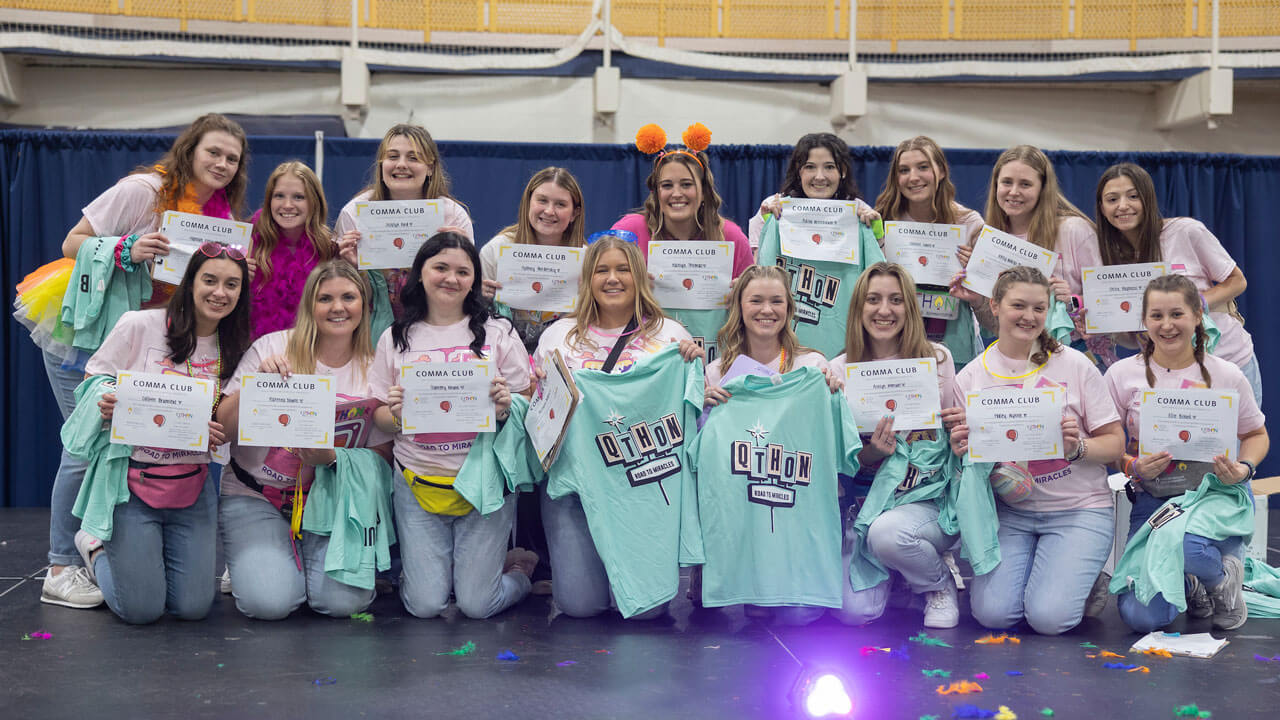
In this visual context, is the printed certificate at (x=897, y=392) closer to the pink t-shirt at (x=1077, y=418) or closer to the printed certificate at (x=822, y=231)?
the pink t-shirt at (x=1077, y=418)

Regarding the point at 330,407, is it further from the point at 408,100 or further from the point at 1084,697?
the point at 408,100

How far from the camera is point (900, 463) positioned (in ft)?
12.0

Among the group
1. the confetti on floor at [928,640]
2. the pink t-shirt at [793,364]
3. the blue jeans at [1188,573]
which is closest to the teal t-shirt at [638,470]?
the pink t-shirt at [793,364]

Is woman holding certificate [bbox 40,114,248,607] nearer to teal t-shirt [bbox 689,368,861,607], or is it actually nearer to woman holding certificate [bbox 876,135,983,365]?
teal t-shirt [bbox 689,368,861,607]

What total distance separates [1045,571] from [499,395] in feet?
6.46

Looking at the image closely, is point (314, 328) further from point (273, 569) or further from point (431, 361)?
point (273, 569)

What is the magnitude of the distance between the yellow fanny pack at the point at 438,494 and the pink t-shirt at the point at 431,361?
29 mm

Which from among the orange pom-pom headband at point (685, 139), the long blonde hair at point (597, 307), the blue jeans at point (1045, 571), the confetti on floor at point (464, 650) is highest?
the orange pom-pom headband at point (685, 139)

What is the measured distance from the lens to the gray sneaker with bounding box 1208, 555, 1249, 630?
3498 millimetres

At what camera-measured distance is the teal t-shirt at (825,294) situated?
4270 mm

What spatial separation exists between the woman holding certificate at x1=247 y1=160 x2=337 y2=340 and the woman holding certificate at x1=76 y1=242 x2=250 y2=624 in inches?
14.9

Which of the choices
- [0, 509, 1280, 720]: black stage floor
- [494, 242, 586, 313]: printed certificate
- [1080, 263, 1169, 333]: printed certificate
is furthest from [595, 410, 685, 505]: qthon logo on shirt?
[1080, 263, 1169, 333]: printed certificate

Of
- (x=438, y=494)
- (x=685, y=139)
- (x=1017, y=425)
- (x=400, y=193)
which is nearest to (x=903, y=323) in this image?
(x=1017, y=425)

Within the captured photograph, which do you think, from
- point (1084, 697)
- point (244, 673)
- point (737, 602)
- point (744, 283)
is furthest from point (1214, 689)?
point (244, 673)
